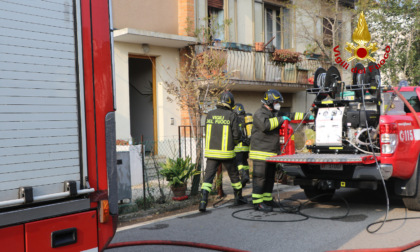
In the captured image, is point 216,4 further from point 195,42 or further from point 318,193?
point 318,193

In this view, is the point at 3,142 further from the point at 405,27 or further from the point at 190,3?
the point at 405,27

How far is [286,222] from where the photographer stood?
6.59 m

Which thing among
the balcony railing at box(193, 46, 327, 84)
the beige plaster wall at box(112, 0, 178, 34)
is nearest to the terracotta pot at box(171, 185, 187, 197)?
the beige plaster wall at box(112, 0, 178, 34)

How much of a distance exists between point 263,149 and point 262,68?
809 cm

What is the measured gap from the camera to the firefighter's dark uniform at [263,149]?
7321mm

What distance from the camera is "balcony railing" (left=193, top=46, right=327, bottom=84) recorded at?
13992mm

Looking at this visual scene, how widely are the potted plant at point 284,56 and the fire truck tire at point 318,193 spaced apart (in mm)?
7841

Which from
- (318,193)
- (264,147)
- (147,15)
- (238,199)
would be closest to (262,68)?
(147,15)

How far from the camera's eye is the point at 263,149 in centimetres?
742

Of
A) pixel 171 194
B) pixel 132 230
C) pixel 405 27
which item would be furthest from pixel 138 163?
pixel 405 27

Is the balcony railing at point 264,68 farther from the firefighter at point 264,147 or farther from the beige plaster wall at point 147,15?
the firefighter at point 264,147

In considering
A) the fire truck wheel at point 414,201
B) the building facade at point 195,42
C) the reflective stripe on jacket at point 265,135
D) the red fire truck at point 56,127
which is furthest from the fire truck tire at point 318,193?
the red fire truck at point 56,127

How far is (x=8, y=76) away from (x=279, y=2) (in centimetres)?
1487

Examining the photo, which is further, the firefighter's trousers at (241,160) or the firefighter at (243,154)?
the firefighter's trousers at (241,160)
